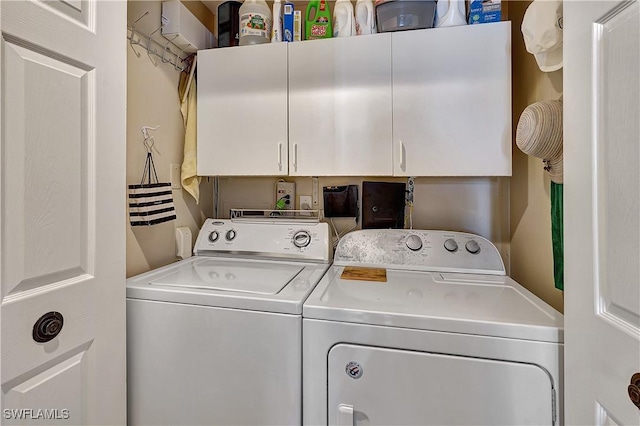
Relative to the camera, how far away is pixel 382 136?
1.51 meters

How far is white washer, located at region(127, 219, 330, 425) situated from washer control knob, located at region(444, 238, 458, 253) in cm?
72

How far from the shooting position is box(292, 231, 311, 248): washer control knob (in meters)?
1.66

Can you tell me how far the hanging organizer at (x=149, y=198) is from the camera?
53.8 inches

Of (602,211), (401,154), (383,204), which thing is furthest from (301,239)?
(602,211)

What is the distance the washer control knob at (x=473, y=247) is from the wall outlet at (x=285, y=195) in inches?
42.6

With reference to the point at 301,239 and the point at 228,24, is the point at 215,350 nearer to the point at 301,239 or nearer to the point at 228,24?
the point at 301,239

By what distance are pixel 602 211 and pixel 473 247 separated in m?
0.89

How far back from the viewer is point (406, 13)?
4.82 ft

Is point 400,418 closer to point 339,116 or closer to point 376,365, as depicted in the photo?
point 376,365

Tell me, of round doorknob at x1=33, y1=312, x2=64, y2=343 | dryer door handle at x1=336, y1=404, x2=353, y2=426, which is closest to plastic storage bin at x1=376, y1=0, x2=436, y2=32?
dryer door handle at x1=336, y1=404, x2=353, y2=426

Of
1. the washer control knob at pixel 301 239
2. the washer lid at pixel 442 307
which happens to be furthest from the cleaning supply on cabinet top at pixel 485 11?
the washer control knob at pixel 301 239

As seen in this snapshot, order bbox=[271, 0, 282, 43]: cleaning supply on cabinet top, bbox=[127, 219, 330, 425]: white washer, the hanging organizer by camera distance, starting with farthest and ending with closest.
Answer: bbox=[271, 0, 282, 43]: cleaning supply on cabinet top < the hanging organizer < bbox=[127, 219, 330, 425]: white washer

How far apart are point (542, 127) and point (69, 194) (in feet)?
5.10

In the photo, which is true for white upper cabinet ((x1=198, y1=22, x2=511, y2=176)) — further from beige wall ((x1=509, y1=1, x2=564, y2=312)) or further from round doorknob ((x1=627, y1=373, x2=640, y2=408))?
round doorknob ((x1=627, y1=373, x2=640, y2=408))
